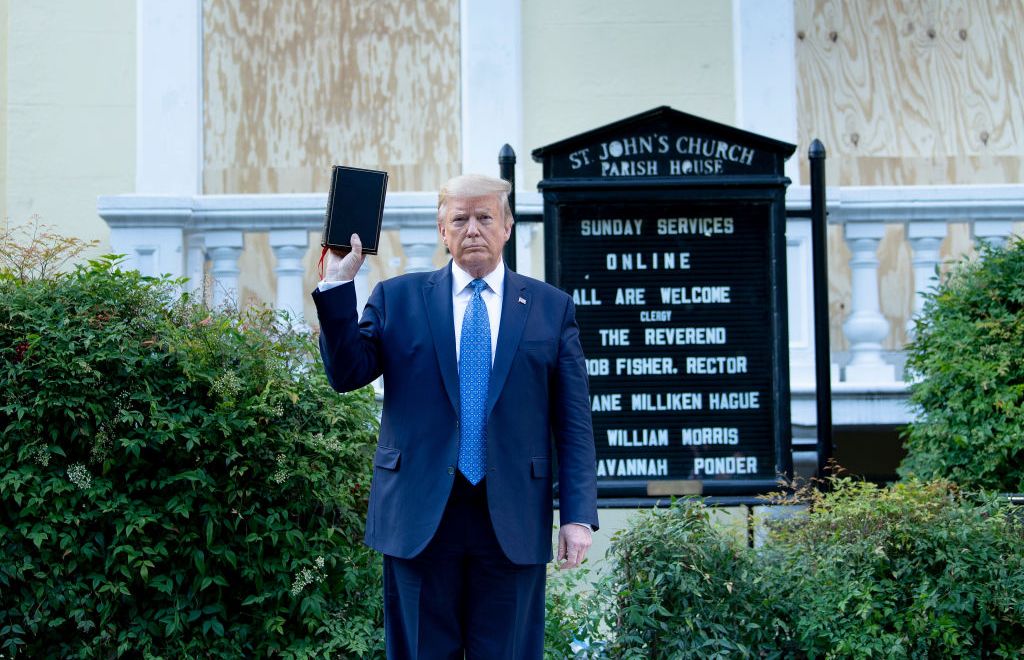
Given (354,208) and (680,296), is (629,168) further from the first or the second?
(354,208)

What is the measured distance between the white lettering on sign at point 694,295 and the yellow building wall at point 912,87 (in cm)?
271

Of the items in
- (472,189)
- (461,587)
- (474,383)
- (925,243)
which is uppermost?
(925,243)

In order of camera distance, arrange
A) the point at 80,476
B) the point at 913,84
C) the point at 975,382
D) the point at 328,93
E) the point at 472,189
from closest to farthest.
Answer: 1. the point at 472,189
2. the point at 80,476
3. the point at 975,382
4. the point at 328,93
5. the point at 913,84

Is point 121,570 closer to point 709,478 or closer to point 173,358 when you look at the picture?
point 173,358

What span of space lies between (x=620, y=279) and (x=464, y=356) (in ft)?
6.00

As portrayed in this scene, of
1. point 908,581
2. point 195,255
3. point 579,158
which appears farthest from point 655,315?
point 195,255

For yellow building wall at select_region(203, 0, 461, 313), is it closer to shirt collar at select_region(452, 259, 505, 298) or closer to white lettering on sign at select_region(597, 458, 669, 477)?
white lettering on sign at select_region(597, 458, 669, 477)

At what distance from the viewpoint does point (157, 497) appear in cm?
406

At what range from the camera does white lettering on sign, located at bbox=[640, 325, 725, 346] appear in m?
5.02

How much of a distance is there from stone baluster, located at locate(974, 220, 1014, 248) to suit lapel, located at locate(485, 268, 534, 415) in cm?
379

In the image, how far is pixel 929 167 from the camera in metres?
7.40

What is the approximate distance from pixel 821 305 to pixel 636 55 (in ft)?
7.85

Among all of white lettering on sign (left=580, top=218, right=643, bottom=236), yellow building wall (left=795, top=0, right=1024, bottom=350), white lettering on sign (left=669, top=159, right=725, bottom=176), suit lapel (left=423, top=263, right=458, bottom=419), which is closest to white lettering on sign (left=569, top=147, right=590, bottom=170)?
white lettering on sign (left=580, top=218, right=643, bottom=236)

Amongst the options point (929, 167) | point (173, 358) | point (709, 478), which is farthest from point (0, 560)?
point (929, 167)
